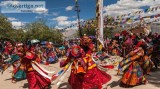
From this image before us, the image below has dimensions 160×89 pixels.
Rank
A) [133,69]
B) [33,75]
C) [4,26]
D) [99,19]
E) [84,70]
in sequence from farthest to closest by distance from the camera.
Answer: [4,26]
[99,19]
[33,75]
[133,69]
[84,70]

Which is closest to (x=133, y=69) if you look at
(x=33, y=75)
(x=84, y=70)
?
(x=84, y=70)

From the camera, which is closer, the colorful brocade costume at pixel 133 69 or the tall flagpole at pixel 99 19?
the colorful brocade costume at pixel 133 69

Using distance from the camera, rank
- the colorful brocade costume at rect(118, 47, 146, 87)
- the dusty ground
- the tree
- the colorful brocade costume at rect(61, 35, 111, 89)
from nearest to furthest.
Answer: the colorful brocade costume at rect(61, 35, 111, 89) → the colorful brocade costume at rect(118, 47, 146, 87) → the dusty ground → the tree

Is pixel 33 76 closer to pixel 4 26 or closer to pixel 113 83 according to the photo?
pixel 113 83

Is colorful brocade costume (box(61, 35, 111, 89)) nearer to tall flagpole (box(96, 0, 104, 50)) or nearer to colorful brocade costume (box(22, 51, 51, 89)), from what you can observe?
colorful brocade costume (box(22, 51, 51, 89))

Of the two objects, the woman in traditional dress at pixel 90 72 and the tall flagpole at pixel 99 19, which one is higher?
the tall flagpole at pixel 99 19

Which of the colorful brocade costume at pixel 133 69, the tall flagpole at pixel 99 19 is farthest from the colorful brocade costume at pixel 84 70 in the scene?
the tall flagpole at pixel 99 19

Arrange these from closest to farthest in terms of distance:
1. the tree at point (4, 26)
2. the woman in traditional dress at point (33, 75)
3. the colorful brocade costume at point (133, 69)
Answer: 1. the colorful brocade costume at point (133, 69)
2. the woman in traditional dress at point (33, 75)
3. the tree at point (4, 26)

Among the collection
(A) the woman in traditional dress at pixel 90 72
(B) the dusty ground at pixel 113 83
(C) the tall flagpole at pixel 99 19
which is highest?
(C) the tall flagpole at pixel 99 19

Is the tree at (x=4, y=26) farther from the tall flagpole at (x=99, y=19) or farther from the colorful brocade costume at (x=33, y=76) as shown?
the colorful brocade costume at (x=33, y=76)

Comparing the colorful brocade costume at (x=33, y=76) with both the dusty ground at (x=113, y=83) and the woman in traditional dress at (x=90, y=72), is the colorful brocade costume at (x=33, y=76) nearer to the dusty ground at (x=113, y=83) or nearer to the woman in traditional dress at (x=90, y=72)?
the dusty ground at (x=113, y=83)

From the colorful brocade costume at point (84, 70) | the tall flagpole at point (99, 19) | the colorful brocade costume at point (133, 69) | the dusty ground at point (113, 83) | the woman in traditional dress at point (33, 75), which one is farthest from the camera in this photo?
the tall flagpole at point (99, 19)

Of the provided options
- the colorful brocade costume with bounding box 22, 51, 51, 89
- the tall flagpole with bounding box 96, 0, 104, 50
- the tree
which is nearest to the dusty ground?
the colorful brocade costume with bounding box 22, 51, 51, 89

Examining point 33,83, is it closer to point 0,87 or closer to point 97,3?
point 0,87
